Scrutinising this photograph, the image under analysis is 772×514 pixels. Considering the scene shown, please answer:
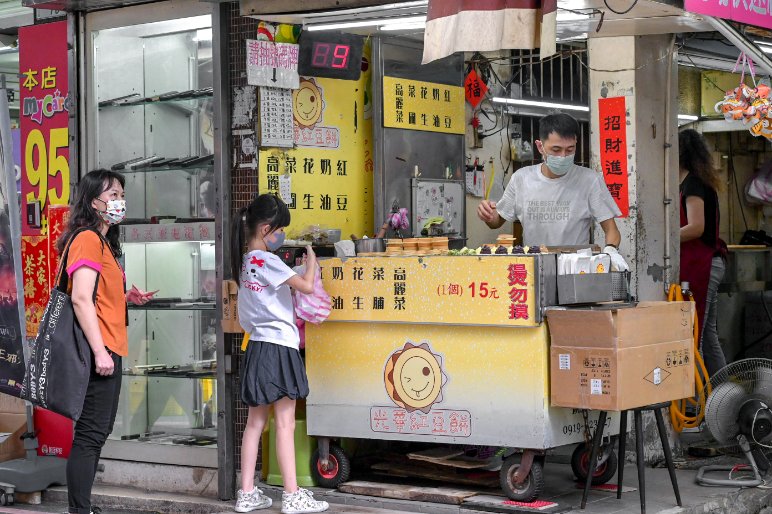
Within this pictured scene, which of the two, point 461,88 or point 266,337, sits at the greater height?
point 461,88

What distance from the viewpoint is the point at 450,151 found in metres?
9.47

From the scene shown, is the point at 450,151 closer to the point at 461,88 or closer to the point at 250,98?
the point at 461,88

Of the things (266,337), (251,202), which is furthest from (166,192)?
(266,337)

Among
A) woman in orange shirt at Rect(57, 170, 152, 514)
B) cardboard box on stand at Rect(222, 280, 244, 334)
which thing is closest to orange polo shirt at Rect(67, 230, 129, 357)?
woman in orange shirt at Rect(57, 170, 152, 514)

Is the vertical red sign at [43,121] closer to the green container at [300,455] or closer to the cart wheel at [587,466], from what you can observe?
the green container at [300,455]

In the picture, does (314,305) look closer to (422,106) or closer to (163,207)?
(163,207)

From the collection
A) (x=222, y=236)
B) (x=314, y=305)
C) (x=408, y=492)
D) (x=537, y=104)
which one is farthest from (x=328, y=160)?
(x=537, y=104)

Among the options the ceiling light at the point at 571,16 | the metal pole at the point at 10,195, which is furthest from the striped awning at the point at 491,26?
the metal pole at the point at 10,195

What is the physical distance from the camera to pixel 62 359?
652cm

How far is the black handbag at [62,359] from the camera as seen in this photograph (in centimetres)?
649

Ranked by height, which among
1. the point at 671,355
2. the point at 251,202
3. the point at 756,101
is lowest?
the point at 671,355

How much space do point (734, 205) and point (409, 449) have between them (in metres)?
8.10

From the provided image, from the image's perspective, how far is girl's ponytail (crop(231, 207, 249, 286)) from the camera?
290 inches

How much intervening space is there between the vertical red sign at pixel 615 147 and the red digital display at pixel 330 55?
6.00ft
